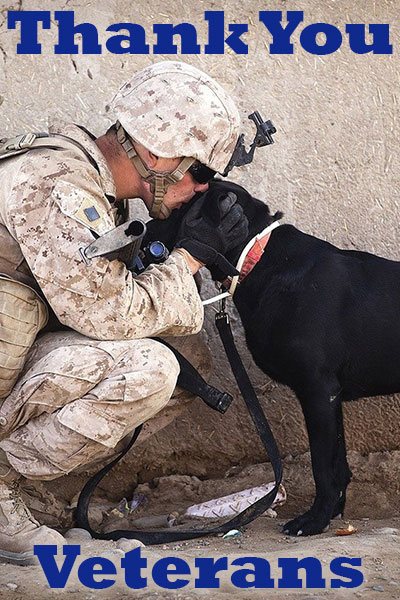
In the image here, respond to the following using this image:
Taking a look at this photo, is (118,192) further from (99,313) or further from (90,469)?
(90,469)

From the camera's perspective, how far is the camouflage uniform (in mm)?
2652

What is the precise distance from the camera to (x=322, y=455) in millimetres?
3311

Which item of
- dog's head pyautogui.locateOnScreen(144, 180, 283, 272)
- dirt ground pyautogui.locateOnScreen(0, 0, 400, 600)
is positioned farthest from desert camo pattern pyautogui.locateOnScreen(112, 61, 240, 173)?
dirt ground pyautogui.locateOnScreen(0, 0, 400, 600)

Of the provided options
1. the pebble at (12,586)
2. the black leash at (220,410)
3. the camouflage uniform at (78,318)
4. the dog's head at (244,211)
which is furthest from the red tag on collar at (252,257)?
the pebble at (12,586)

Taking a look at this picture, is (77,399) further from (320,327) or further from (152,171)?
(320,327)

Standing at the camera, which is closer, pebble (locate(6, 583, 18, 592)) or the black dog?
pebble (locate(6, 583, 18, 592))

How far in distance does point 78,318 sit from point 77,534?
85cm

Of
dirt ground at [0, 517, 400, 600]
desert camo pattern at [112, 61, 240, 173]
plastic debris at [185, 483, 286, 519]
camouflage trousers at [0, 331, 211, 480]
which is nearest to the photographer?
dirt ground at [0, 517, 400, 600]

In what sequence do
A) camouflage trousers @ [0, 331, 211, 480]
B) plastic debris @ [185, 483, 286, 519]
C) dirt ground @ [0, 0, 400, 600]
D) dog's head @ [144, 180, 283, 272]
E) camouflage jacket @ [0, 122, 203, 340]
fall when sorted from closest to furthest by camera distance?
camouflage jacket @ [0, 122, 203, 340]
camouflage trousers @ [0, 331, 211, 480]
dog's head @ [144, 180, 283, 272]
plastic debris @ [185, 483, 286, 519]
dirt ground @ [0, 0, 400, 600]

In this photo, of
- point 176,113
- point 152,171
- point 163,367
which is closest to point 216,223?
point 152,171

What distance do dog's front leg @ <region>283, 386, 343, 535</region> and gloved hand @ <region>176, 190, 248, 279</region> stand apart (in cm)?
64

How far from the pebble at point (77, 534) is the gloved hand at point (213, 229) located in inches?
39.5

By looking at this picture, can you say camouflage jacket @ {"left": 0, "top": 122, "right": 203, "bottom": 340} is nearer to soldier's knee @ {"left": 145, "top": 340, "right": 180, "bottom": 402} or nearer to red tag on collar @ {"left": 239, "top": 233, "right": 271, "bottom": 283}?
soldier's knee @ {"left": 145, "top": 340, "right": 180, "bottom": 402}

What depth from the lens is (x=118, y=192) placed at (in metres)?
3.10
